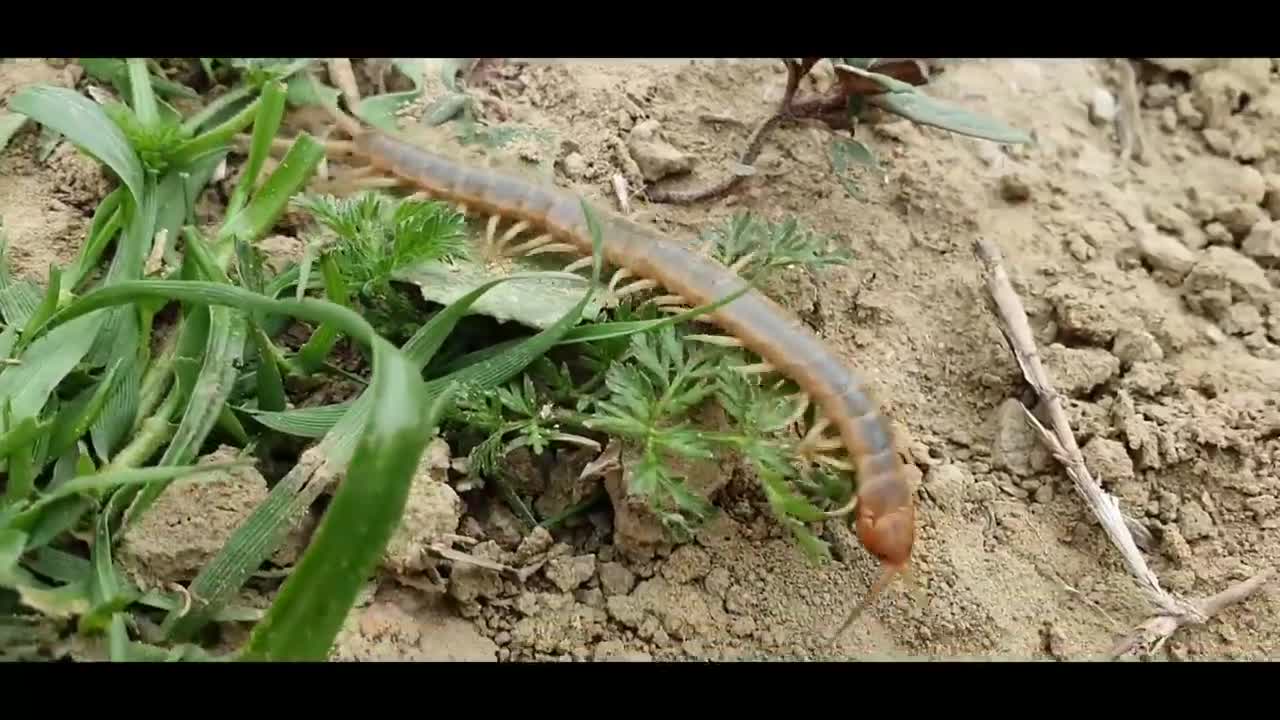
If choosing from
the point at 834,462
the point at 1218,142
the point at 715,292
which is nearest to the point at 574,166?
the point at 715,292

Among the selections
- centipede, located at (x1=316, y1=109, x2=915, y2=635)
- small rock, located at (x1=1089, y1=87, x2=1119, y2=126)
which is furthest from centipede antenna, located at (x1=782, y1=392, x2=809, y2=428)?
small rock, located at (x1=1089, y1=87, x2=1119, y2=126)

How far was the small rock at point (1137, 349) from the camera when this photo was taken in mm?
2789

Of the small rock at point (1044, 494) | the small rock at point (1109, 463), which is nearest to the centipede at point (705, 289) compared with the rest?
the small rock at point (1044, 494)

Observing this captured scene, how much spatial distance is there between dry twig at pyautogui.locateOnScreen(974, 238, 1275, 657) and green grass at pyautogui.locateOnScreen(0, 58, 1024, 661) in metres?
0.49

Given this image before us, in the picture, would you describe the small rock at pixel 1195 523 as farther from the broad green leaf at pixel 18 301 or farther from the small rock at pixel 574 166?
the broad green leaf at pixel 18 301

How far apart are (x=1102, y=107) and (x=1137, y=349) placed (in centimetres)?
104

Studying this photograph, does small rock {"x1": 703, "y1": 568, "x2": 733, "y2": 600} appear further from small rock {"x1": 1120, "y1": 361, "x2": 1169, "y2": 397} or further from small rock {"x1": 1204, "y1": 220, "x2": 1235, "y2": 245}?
small rock {"x1": 1204, "y1": 220, "x2": 1235, "y2": 245}

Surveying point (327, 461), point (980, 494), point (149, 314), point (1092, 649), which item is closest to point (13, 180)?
point (149, 314)

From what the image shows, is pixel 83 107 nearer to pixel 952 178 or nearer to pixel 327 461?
pixel 327 461

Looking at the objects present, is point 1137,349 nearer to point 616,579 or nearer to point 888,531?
point 888,531

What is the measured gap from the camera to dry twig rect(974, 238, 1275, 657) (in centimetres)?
235

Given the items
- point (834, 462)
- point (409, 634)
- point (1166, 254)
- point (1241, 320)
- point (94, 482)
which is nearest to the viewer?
point (94, 482)

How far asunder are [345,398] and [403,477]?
2.72ft

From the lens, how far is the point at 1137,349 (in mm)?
2793
